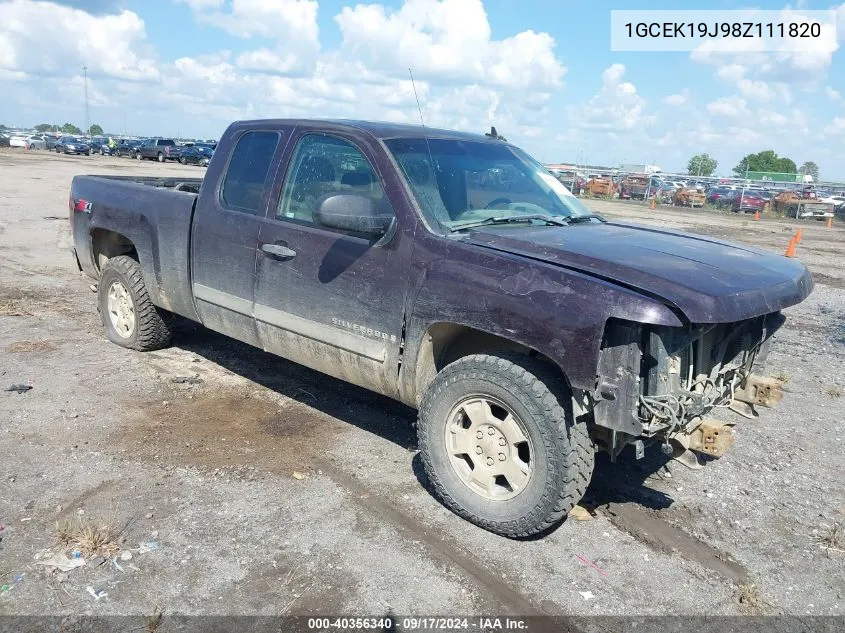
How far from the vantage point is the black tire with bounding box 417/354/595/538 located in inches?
130

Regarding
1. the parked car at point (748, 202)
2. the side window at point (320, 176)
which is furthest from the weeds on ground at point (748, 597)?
the parked car at point (748, 202)

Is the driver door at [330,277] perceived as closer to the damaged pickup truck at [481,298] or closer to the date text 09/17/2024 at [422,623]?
the damaged pickup truck at [481,298]

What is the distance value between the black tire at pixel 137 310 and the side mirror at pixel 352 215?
2.65m

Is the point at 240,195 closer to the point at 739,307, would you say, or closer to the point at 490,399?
the point at 490,399

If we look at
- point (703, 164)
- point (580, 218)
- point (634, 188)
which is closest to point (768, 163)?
point (703, 164)

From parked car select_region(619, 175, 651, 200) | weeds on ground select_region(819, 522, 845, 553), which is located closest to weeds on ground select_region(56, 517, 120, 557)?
weeds on ground select_region(819, 522, 845, 553)

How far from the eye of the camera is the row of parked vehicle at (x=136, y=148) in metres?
49.1

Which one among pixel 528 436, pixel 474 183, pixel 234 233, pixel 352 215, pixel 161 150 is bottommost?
pixel 528 436

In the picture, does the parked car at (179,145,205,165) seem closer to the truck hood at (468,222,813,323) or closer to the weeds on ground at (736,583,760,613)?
the truck hood at (468,222,813,323)

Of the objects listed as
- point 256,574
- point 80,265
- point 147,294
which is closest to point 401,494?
point 256,574

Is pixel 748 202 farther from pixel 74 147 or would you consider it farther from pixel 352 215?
pixel 74 147

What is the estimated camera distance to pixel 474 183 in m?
4.28

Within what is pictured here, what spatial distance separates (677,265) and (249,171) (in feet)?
9.49

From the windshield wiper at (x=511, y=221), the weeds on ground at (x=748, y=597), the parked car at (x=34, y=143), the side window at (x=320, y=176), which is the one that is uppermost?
the parked car at (x=34, y=143)
